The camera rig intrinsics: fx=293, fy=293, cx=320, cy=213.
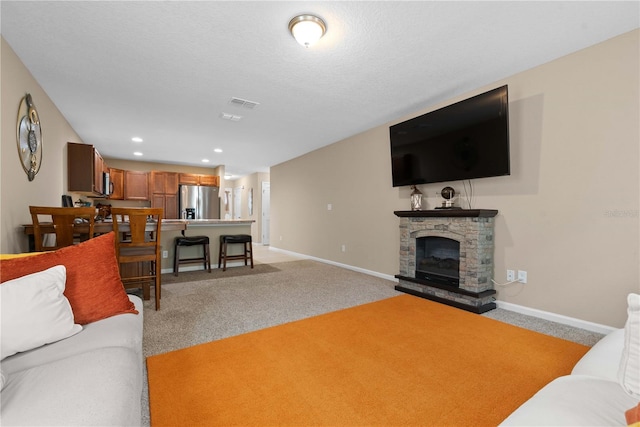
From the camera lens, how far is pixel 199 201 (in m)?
7.56

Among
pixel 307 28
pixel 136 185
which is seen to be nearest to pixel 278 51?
pixel 307 28

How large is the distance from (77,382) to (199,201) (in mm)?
7031

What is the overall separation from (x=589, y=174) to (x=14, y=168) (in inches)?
195

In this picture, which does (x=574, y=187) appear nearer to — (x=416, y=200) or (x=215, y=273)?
(x=416, y=200)

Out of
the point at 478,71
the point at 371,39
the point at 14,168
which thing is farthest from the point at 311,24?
the point at 14,168

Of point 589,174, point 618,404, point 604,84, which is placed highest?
point 604,84

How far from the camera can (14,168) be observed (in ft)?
8.35

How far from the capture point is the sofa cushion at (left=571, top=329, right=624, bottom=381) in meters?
1.11

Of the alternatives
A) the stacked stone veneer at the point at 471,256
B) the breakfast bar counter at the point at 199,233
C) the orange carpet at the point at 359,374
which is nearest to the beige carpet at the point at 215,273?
the breakfast bar counter at the point at 199,233

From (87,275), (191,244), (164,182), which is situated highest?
(164,182)

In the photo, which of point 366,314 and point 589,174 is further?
point 366,314

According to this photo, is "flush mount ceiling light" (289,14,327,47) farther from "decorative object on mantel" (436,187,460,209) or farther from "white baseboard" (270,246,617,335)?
"white baseboard" (270,246,617,335)

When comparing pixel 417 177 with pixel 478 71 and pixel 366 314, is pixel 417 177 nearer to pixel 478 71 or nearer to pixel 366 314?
pixel 478 71

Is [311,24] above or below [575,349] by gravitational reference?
above
